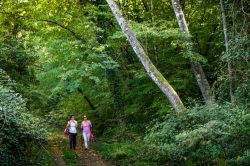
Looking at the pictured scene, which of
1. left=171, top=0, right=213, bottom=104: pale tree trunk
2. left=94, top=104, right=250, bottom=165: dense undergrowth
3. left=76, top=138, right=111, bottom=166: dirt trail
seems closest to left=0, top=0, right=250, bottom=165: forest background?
left=94, top=104, right=250, bottom=165: dense undergrowth

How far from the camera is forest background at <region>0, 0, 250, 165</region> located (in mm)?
11156

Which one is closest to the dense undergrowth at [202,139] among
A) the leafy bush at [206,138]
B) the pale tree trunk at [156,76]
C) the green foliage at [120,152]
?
the leafy bush at [206,138]

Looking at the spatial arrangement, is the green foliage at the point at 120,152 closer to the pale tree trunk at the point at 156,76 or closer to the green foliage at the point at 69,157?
the green foliage at the point at 69,157

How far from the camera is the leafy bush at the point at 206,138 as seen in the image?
34.1 feet

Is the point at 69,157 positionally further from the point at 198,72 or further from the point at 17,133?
the point at 198,72

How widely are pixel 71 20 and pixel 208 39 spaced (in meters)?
7.53

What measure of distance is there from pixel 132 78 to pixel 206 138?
1032cm

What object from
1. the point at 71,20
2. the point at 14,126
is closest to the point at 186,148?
the point at 14,126

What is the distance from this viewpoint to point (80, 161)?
1528 cm

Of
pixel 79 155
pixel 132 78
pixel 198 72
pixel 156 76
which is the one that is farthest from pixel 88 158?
pixel 132 78

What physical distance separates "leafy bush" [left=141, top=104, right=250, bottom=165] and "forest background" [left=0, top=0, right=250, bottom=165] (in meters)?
0.03

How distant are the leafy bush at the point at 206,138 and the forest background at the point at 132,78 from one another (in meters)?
0.03

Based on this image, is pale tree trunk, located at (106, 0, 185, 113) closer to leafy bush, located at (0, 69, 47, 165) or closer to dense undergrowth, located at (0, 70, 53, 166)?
dense undergrowth, located at (0, 70, 53, 166)

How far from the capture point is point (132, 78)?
2077cm
